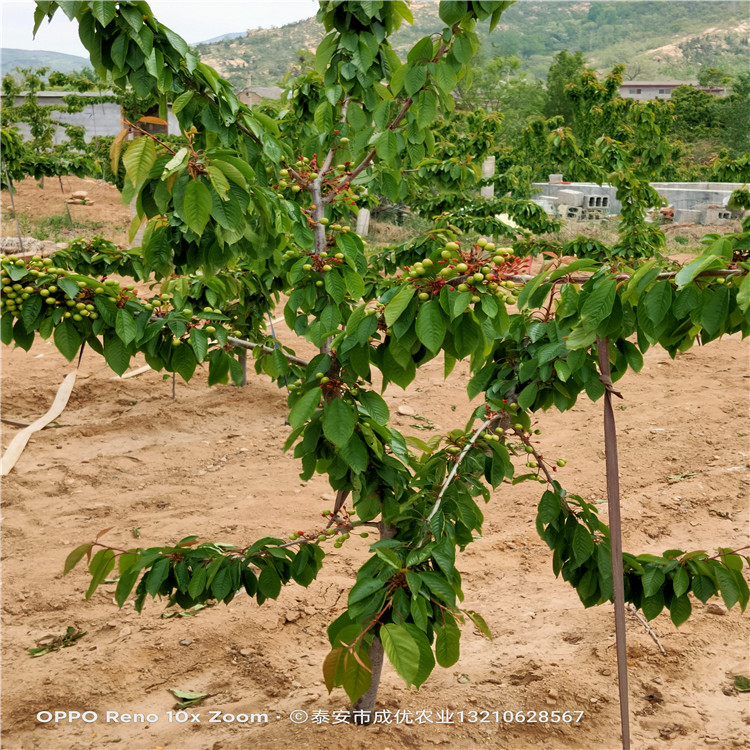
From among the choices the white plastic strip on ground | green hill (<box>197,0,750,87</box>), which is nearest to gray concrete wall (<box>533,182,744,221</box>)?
the white plastic strip on ground

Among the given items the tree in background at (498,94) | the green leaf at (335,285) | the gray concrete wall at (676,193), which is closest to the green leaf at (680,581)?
the green leaf at (335,285)

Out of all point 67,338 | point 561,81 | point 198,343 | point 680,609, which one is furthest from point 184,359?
point 561,81

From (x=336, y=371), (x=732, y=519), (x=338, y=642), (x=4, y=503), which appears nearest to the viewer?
(x=338, y=642)

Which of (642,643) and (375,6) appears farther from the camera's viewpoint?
(642,643)

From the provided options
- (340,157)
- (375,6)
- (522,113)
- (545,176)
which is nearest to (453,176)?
(340,157)

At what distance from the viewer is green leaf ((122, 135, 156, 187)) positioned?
1.52 metres

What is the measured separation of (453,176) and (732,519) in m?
2.57

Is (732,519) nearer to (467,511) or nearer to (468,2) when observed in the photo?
(467,511)

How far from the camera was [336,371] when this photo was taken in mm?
2023

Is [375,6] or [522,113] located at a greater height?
[522,113]

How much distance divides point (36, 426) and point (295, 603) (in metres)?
2.99

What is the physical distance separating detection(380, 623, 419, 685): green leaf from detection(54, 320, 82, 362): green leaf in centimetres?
120

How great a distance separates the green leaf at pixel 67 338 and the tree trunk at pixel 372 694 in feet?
3.49

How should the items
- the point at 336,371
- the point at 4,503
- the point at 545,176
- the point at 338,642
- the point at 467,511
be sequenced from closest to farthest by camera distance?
the point at 338,642
the point at 467,511
the point at 336,371
the point at 4,503
the point at 545,176
